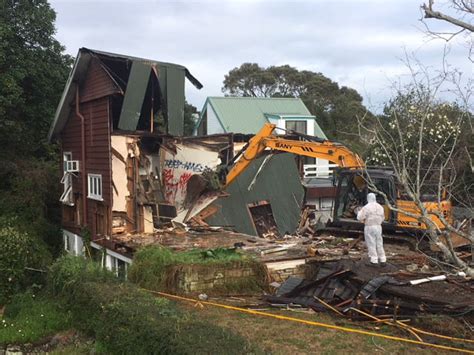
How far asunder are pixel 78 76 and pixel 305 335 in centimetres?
1311

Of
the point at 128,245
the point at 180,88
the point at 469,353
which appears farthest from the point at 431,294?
the point at 180,88

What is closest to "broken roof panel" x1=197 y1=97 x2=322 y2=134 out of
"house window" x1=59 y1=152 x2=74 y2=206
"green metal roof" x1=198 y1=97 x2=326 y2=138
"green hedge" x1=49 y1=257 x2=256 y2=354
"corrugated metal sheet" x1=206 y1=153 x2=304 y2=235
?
"green metal roof" x1=198 y1=97 x2=326 y2=138

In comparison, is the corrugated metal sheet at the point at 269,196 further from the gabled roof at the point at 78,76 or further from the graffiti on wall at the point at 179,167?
the gabled roof at the point at 78,76

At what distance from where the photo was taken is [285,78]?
57.1 meters

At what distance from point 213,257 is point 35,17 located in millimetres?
13822

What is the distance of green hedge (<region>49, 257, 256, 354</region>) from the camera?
22.2 ft

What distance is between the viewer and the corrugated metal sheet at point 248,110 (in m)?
30.5

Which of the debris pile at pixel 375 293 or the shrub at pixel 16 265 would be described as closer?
the debris pile at pixel 375 293

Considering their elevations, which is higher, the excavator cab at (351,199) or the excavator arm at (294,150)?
the excavator arm at (294,150)

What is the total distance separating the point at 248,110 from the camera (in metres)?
32.0

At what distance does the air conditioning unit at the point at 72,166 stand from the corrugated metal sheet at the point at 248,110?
477 inches

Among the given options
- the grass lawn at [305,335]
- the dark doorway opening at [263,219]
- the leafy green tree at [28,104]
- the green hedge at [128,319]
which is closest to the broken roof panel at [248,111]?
the dark doorway opening at [263,219]

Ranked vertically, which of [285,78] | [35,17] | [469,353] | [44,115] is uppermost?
[285,78]

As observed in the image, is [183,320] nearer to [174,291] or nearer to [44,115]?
[174,291]
